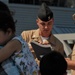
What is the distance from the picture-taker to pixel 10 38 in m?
2.07

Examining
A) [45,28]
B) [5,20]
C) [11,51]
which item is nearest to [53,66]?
[11,51]

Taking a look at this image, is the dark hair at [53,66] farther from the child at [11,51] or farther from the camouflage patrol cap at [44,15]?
the camouflage patrol cap at [44,15]

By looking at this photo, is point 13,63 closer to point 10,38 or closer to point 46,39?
point 10,38

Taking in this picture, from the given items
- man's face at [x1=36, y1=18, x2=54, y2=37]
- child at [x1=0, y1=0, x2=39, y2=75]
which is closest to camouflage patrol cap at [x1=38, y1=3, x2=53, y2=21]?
man's face at [x1=36, y1=18, x2=54, y2=37]

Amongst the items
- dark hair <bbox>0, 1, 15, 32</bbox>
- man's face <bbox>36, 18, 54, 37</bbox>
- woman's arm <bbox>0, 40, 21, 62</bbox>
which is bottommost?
man's face <bbox>36, 18, 54, 37</bbox>

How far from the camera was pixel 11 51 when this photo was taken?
2.03 meters

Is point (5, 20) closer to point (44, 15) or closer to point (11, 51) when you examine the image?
point (11, 51)

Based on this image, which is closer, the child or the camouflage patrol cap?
the child

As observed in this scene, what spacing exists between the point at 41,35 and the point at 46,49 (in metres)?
0.71

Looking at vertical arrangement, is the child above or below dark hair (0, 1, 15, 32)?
below

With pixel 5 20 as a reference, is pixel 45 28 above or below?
below

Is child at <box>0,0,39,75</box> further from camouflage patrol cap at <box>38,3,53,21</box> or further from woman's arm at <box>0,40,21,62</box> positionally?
camouflage patrol cap at <box>38,3,53,21</box>

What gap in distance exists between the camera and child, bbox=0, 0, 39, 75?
2018 mm

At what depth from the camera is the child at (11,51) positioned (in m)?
2.02
